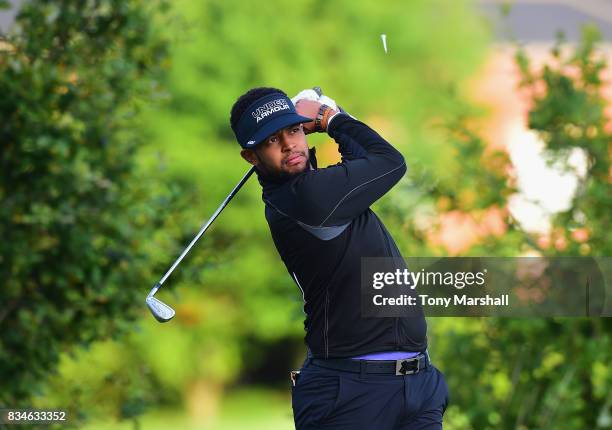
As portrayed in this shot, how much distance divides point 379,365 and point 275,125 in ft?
3.33

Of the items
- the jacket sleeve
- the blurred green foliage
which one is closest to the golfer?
the jacket sleeve

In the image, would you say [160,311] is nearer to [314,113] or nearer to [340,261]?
[340,261]

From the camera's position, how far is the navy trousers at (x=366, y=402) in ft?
14.6

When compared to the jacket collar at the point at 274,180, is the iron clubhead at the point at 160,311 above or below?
below

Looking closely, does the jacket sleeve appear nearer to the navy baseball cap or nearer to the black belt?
the navy baseball cap

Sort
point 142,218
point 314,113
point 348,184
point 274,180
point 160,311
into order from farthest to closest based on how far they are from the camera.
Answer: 1. point 142,218
2. point 160,311
3. point 314,113
4. point 274,180
5. point 348,184

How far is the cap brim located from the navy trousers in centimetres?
94

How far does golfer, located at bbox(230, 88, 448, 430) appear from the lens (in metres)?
4.41

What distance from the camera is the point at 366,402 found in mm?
4453

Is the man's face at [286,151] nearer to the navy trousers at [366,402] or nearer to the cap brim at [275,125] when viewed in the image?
the cap brim at [275,125]

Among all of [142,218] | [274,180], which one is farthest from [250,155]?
[142,218]

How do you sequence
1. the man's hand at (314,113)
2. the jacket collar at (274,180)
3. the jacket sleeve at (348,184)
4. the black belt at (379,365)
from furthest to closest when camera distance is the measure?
the man's hand at (314,113) → the jacket collar at (274,180) → the black belt at (379,365) → the jacket sleeve at (348,184)

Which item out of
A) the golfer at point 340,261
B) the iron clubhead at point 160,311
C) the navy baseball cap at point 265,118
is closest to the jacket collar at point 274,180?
the golfer at point 340,261

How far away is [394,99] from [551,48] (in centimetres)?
2188
